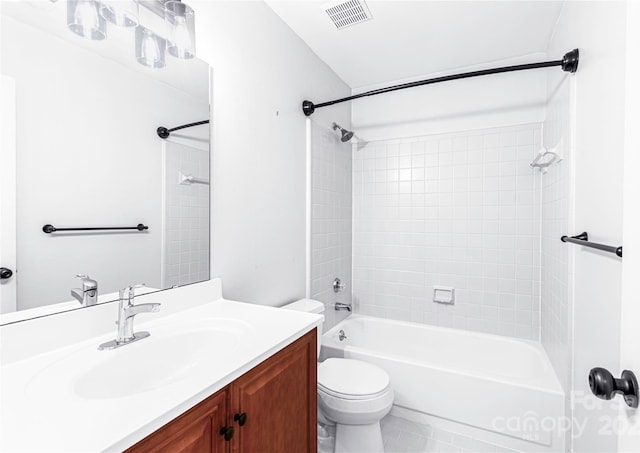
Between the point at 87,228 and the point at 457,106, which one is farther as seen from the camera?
the point at 457,106

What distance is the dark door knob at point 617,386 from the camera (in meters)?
0.53

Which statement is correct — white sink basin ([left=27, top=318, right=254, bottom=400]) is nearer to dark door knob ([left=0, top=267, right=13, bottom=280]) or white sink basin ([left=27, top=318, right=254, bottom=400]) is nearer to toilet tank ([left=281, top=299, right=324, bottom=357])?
dark door knob ([left=0, top=267, right=13, bottom=280])

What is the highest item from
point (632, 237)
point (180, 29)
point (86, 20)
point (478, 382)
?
point (180, 29)

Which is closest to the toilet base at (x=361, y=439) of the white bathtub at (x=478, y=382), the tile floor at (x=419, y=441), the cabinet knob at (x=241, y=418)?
the tile floor at (x=419, y=441)

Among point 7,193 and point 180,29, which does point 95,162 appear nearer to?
point 7,193

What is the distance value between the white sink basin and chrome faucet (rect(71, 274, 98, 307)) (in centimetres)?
14

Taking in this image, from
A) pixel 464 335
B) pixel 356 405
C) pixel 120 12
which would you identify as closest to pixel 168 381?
pixel 356 405

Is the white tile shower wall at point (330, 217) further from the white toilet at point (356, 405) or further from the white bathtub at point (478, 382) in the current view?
the white toilet at point (356, 405)

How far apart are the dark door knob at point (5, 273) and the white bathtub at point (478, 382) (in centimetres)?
175

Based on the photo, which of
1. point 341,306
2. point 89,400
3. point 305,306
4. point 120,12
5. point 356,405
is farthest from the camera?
point 341,306

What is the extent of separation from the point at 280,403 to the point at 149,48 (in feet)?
4.42

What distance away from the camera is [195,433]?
71 centimetres

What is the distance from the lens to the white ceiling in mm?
1772

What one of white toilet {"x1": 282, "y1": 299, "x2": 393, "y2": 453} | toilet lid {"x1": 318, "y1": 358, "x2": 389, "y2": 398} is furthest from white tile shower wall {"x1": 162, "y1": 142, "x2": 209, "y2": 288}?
toilet lid {"x1": 318, "y1": 358, "x2": 389, "y2": 398}
